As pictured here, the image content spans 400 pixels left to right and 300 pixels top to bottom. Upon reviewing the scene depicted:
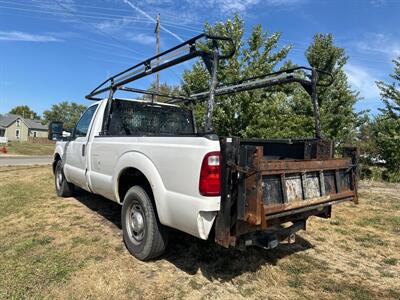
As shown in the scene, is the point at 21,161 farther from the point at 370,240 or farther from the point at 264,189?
the point at 264,189

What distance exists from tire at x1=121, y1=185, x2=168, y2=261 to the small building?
73.2 metres

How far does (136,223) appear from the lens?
13.9ft

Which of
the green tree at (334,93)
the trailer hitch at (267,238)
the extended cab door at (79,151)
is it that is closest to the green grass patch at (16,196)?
the extended cab door at (79,151)

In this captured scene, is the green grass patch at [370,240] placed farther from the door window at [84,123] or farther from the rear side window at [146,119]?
the door window at [84,123]

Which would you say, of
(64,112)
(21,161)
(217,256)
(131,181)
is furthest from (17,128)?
(217,256)

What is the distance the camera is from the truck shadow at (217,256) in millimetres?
3904

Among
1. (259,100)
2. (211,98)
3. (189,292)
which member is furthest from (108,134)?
(259,100)

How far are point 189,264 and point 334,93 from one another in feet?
61.2

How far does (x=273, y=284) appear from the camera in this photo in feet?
11.8

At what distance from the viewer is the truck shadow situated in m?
3.90

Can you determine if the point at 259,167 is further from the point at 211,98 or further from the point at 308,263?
the point at 308,263

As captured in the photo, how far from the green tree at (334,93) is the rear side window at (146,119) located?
14021 mm

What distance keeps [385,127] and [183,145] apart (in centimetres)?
1804

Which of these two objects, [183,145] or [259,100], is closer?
[183,145]
